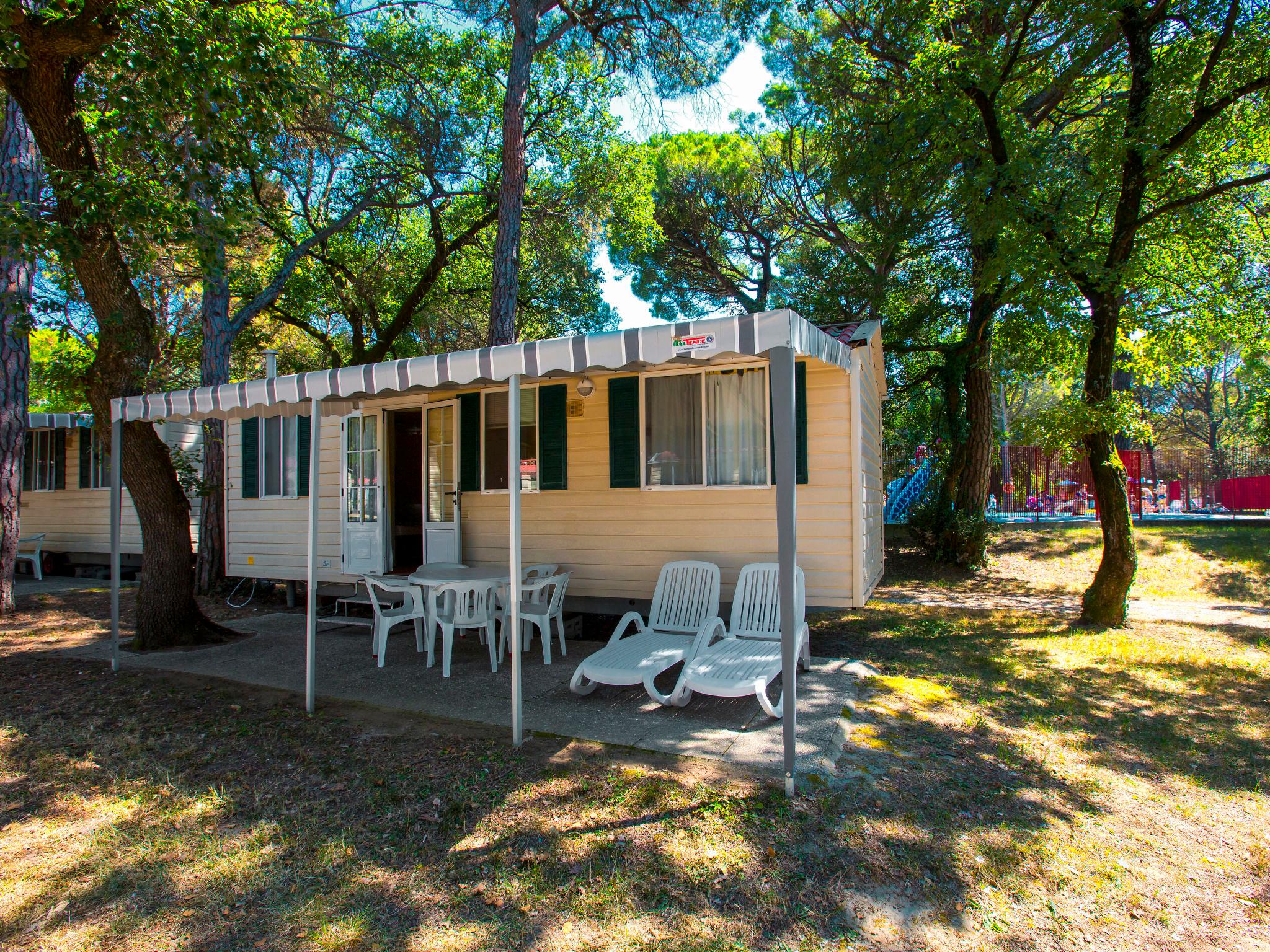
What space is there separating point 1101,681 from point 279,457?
921 cm

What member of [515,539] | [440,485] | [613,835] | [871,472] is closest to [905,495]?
[871,472]

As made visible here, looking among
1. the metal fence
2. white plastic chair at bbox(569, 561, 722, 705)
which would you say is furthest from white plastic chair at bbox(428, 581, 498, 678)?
the metal fence

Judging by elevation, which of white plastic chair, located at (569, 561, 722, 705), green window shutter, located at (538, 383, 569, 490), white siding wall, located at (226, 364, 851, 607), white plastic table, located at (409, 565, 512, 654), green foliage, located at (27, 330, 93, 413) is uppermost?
green foliage, located at (27, 330, 93, 413)

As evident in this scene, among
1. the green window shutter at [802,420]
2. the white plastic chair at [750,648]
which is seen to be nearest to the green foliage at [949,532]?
the white plastic chair at [750,648]

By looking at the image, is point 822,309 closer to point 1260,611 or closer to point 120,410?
point 1260,611

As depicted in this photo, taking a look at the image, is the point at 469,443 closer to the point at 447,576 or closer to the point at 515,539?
the point at 447,576

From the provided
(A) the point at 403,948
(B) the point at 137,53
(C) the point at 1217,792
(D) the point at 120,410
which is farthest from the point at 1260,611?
(B) the point at 137,53

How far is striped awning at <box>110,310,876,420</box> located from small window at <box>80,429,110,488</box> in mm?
8188

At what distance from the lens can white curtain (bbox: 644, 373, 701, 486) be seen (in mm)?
6219

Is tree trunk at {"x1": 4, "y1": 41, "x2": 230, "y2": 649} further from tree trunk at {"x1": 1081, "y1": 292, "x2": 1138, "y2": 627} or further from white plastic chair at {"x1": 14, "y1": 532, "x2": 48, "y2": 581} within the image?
tree trunk at {"x1": 1081, "y1": 292, "x2": 1138, "y2": 627}

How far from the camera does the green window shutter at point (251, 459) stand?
9.09 meters

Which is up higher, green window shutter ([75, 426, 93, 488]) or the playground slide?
green window shutter ([75, 426, 93, 488])

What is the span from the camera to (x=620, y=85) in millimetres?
11000

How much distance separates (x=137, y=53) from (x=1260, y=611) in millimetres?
12909
